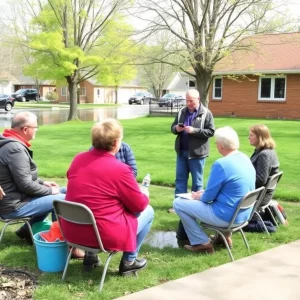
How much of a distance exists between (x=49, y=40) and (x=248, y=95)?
12.8 metres

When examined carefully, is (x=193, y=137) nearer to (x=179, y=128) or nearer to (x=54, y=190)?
(x=179, y=128)

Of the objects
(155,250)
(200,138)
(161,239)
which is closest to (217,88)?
(200,138)

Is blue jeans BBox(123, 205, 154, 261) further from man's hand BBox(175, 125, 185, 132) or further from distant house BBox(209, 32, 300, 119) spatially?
distant house BBox(209, 32, 300, 119)

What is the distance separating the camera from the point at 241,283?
4363mm

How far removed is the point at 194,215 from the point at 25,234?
2080 mm

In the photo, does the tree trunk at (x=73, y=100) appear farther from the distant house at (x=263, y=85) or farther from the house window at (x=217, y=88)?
the house window at (x=217, y=88)

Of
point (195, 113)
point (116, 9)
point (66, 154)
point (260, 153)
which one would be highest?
point (116, 9)

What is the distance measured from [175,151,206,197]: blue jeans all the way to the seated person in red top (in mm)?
2676

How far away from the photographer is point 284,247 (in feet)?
18.0

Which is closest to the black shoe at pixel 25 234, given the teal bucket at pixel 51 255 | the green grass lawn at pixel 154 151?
the teal bucket at pixel 51 255

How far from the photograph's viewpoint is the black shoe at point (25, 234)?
5.64 metres

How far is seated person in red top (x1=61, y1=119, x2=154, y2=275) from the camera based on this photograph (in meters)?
4.14

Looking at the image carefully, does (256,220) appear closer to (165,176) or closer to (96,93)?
(165,176)

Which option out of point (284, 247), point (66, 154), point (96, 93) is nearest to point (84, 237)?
point (284, 247)
